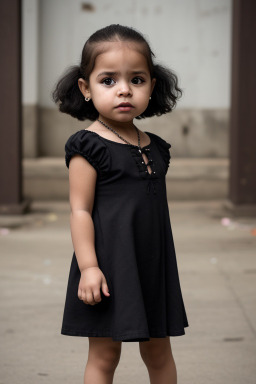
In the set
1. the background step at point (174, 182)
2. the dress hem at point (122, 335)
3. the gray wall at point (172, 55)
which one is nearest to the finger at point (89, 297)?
the dress hem at point (122, 335)

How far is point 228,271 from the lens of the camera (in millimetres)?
4406

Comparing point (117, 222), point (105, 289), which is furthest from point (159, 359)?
point (117, 222)

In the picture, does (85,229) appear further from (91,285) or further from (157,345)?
(157,345)

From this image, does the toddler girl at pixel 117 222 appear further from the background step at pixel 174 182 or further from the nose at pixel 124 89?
the background step at pixel 174 182

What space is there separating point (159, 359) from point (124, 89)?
858 mm

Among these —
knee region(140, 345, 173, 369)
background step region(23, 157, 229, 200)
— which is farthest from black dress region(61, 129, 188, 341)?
background step region(23, 157, 229, 200)

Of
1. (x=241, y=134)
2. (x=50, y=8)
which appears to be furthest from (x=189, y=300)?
(x=50, y=8)

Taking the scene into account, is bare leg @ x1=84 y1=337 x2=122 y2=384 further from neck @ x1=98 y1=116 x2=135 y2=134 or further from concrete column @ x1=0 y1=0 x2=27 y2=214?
concrete column @ x1=0 y1=0 x2=27 y2=214

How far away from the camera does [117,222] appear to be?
2.07m

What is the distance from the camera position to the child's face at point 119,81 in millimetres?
2049

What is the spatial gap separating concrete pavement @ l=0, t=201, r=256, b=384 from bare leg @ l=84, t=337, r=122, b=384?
61cm

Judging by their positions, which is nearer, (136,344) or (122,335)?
(122,335)

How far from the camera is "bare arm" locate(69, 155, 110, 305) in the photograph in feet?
6.50

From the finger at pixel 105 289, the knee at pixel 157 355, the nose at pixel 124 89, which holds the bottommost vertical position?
the knee at pixel 157 355
